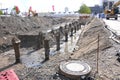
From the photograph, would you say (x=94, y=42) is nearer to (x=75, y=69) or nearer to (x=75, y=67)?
(x=75, y=67)

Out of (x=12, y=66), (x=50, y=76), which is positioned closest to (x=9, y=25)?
(x=12, y=66)

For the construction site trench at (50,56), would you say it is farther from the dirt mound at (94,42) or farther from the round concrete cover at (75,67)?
the round concrete cover at (75,67)

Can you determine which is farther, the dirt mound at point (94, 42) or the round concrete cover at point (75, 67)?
the dirt mound at point (94, 42)

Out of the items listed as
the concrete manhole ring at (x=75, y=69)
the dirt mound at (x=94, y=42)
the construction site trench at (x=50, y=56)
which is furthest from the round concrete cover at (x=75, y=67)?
the dirt mound at (x=94, y=42)

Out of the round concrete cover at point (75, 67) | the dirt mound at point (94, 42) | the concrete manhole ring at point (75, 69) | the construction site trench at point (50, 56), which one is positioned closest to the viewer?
the concrete manhole ring at point (75, 69)

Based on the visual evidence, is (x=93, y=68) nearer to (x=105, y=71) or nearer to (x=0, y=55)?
(x=105, y=71)

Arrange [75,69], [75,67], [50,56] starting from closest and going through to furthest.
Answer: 1. [75,69]
2. [75,67]
3. [50,56]

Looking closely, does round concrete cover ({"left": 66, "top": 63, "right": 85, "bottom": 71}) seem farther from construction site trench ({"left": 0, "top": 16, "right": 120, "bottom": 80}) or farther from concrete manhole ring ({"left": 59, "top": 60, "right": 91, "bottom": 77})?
construction site trench ({"left": 0, "top": 16, "right": 120, "bottom": 80})

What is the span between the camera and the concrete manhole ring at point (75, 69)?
27.1 ft

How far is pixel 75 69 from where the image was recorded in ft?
28.6

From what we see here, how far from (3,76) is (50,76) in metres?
2.62

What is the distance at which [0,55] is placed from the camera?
18.4 meters

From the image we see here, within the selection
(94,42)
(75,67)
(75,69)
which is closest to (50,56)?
(94,42)

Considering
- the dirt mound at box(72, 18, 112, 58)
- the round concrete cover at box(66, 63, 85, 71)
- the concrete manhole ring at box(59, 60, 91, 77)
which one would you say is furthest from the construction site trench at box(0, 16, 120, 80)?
the round concrete cover at box(66, 63, 85, 71)
